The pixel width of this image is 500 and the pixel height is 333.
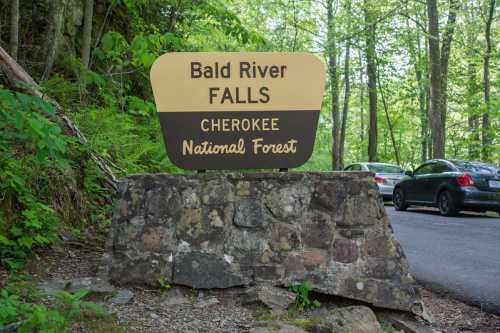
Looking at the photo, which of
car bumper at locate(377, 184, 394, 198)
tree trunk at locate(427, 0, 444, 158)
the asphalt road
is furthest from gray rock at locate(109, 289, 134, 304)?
tree trunk at locate(427, 0, 444, 158)

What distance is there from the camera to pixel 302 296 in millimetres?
A: 4207

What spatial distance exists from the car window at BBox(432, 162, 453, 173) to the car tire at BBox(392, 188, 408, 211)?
156 cm

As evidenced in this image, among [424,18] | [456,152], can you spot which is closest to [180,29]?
[424,18]

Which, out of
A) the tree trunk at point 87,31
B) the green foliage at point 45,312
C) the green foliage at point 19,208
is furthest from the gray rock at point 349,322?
the tree trunk at point 87,31

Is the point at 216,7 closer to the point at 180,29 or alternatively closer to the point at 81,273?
the point at 180,29

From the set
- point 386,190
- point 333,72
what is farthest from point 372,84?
point 386,190

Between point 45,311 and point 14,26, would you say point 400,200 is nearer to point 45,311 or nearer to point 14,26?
point 14,26

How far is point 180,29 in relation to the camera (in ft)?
40.0

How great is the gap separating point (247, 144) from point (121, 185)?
1.23 meters

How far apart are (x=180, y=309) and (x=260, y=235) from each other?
0.94m

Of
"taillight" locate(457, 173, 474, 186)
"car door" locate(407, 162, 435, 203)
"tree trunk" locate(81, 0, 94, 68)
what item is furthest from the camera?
"car door" locate(407, 162, 435, 203)

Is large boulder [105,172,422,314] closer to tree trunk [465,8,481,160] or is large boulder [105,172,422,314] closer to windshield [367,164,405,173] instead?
windshield [367,164,405,173]

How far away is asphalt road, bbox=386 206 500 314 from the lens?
5406 mm

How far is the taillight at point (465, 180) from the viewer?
12.4 m
